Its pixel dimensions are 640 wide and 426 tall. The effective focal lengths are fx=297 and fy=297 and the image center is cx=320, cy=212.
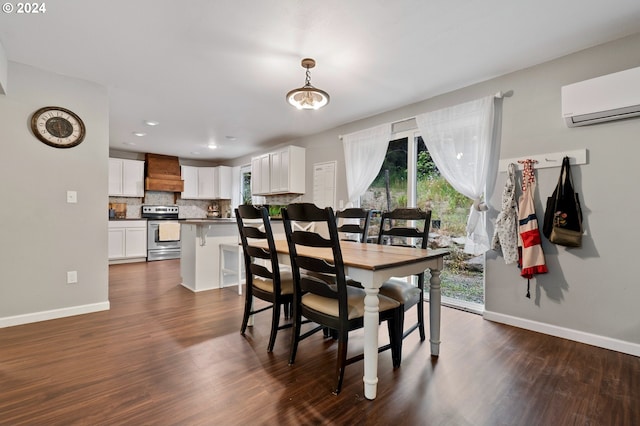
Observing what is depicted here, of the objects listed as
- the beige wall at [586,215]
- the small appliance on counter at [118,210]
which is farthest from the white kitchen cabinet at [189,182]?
the beige wall at [586,215]

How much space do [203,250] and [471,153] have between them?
3.50 meters

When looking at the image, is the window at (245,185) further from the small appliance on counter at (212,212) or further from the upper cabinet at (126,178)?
the upper cabinet at (126,178)

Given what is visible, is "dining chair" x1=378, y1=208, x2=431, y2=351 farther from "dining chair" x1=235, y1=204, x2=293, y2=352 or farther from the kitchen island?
the kitchen island

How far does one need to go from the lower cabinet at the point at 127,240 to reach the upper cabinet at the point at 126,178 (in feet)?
2.62

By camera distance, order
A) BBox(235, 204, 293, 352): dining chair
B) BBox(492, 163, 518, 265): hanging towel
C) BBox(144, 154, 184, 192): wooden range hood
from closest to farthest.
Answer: BBox(235, 204, 293, 352): dining chair → BBox(492, 163, 518, 265): hanging towel → BBox(144, 154, 184, 192): wooden range hood

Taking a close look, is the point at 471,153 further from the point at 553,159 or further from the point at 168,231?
the point at 168,231

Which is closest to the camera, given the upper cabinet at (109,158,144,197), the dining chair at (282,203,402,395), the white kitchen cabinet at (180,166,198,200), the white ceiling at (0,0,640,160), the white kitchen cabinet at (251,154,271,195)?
the dining chair at (282,203,402,395)

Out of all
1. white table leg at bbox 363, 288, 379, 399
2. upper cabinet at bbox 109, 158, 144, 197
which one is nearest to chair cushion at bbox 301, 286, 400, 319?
white table leg at bbox 363, 288, 379, 399

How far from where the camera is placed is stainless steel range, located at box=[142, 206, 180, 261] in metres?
6.27

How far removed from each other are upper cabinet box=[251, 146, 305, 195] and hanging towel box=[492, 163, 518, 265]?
322 cm

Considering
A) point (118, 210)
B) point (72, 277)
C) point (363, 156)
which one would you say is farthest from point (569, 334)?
point (118, 210)

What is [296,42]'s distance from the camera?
7.85 ft

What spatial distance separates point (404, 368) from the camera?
201 cm

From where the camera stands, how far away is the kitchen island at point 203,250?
13.1 feet
